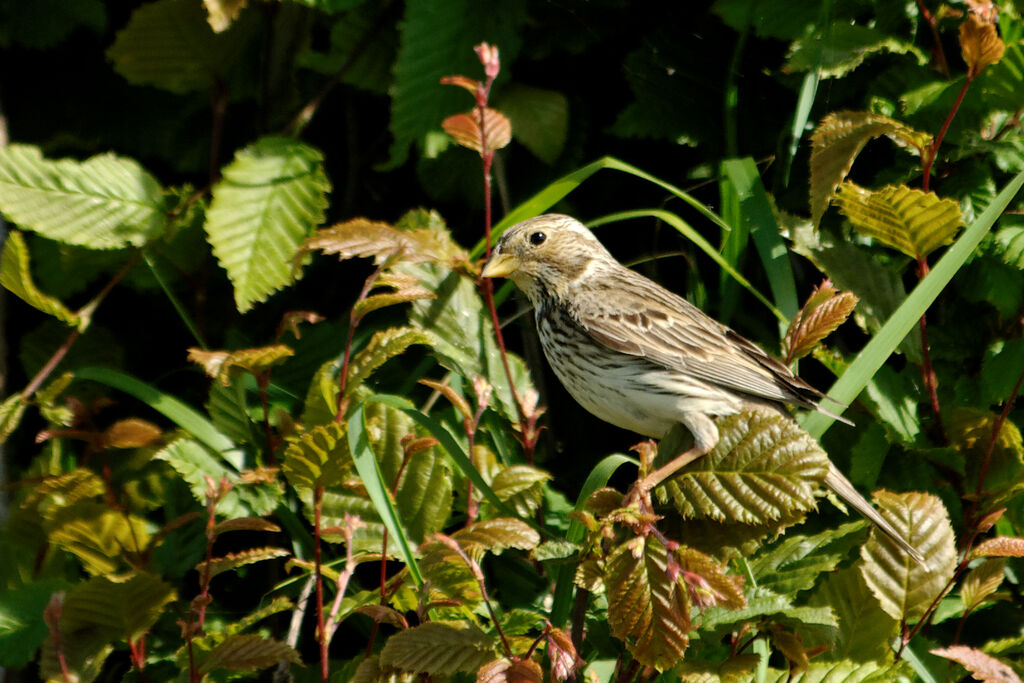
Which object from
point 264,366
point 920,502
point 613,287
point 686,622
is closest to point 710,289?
point 613,287

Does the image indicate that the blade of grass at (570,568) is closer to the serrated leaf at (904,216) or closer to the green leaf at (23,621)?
the serrated leaf at (904,216)

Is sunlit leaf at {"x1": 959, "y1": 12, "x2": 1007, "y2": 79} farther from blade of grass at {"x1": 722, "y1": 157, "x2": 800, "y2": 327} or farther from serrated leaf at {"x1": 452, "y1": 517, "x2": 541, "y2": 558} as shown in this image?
serrated leaf at {"x1": 452, "y1": 517, "x2": 541, "y2": 558}

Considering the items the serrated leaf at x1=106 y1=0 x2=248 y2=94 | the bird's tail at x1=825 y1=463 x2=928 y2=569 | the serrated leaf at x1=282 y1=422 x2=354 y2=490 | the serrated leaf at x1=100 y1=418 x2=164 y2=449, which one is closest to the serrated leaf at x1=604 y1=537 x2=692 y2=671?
the bird's tail at x1=825 y1=463 x2=928 y2=569

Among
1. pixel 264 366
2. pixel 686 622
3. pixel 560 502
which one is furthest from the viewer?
pixel 560 502

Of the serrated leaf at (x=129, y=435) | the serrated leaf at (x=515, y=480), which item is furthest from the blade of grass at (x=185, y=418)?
the serrated leaf at (x=515, y=480)

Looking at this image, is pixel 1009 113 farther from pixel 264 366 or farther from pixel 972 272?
pixel 264 366

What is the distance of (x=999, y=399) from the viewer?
9.64 feet

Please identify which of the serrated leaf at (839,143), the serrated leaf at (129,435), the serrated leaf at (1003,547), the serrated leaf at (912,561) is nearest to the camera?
the serrated leaf at (1003,547)

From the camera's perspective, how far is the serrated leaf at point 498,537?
217 centimetres

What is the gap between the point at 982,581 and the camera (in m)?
2.50

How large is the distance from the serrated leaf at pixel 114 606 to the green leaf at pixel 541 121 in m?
1.64

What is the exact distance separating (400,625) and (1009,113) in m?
2.09

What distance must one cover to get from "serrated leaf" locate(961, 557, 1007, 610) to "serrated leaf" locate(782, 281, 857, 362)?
2.03ft

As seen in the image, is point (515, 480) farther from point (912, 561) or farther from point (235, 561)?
point (912, 561)
